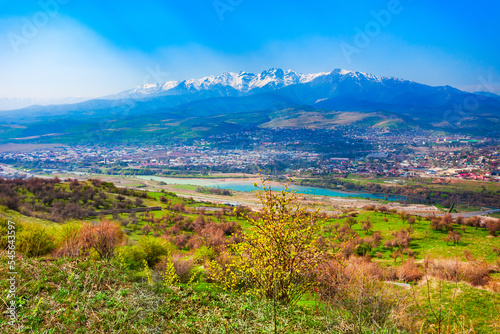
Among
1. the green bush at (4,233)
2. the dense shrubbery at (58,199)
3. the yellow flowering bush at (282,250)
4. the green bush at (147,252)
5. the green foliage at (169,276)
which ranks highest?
the yellow flowering bush at (282,250)

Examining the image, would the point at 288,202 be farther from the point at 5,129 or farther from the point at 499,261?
the point at 5,129

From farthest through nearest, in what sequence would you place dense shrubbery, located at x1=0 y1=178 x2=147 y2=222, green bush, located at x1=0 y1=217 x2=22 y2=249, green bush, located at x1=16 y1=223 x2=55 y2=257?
dense shrubbery, located at x1=0 y1=178 x2=147 y2=222
green bush, located at x1=16 y1=223 x2=55 y2=257
green bush, located at x1=0 y1=217 x2=22 y2=249

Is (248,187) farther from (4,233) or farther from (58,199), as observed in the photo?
(4,233)

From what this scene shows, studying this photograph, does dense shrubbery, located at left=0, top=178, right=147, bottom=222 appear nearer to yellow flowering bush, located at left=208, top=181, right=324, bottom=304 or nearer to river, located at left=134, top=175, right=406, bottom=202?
yellow flowering bush, located at left=208, top=181, right=324, bottom=304

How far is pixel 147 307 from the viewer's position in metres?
4.83

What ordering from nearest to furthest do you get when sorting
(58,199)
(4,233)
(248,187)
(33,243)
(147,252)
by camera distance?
(33,243)
(4,233)
(147,252)
(58,199)
(248,187)

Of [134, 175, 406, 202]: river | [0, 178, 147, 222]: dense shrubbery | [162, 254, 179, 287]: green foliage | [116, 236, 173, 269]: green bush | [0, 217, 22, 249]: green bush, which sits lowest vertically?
[134, 175, 406, 202]: river

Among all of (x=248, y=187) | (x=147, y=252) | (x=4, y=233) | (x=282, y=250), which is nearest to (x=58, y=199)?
(x=4, y=233)

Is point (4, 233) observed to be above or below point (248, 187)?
above

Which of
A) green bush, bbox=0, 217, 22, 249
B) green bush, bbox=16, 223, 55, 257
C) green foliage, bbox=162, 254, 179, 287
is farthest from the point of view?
green bush, bbox=16, 223, 55, 257

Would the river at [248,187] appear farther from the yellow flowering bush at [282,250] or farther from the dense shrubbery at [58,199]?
the yellow flowering bush at [282,250]

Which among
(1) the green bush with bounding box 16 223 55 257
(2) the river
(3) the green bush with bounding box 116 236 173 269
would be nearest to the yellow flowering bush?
(3) the green bush with bounding box 116 236 173 269

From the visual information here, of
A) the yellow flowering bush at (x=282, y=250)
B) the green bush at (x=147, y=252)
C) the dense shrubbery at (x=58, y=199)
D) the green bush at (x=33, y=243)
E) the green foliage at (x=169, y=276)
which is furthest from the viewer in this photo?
the dense shrubbery at (x=58, y=199)

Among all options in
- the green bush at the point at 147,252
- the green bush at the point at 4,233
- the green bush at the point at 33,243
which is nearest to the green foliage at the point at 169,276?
the green bush at the point at 147,252
